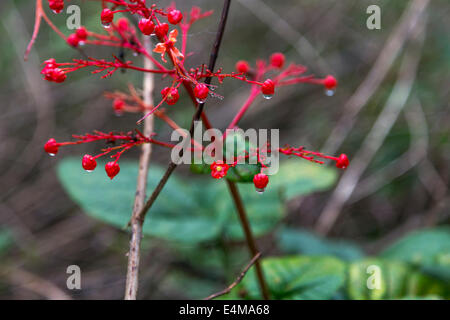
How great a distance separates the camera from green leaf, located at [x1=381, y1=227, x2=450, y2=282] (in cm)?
139

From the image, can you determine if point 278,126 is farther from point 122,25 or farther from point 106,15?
point 106,15

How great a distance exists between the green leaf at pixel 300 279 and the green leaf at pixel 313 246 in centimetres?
53

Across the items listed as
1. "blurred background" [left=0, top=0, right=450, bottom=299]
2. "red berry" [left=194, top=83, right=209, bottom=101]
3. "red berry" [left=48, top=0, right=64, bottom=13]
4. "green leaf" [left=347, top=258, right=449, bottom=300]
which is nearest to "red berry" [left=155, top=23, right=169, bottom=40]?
"red berry" [left=194, top=83, right=209, bottom=101]

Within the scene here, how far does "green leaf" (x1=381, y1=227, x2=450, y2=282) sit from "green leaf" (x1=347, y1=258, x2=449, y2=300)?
9 centimetres

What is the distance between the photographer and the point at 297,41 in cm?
253

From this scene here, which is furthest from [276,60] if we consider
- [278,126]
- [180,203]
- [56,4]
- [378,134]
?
[278,126]

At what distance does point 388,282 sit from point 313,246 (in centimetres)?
58

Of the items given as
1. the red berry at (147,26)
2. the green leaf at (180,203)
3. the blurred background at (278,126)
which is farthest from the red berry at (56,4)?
the blurred background at (278,126)

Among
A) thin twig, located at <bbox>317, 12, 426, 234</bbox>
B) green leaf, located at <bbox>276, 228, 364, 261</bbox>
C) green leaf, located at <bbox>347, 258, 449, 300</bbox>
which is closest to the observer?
green leaf, located at <bbox>347, 258, 449, 300</bbox>

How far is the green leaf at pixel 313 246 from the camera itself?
1.80 meters

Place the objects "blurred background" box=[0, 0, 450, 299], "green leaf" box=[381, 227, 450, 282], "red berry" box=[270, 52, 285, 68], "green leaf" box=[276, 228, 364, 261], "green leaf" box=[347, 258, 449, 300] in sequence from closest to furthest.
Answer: "red berry" box=[270, 52, 285, 68] → "green leaf" box=[347, 258, 449, 300] → "green leaf" box=[381, 227, 450, 282] → "green leaf" box=[276, 228, 364, 261] → "blurred background" box=[0, 0, 450, 299]

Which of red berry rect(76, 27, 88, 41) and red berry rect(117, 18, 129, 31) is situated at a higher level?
red berry rect(117, 18, 129, 31)

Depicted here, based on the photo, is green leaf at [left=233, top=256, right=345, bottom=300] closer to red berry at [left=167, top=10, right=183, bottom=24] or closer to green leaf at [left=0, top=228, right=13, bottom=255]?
red berry at [left=167, top=10, right=183, bottom=24]

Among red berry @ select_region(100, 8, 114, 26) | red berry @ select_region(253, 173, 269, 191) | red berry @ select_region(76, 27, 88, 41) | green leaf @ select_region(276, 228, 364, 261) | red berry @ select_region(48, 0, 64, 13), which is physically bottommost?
red berry @ select_region(253, 173, 269, 191)
